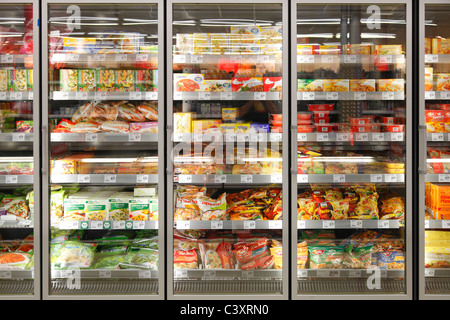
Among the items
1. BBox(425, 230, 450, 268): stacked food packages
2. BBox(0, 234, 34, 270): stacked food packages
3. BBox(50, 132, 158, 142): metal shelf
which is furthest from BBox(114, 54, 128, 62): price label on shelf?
BBox(425, 230, 450, 268): stacked food packages

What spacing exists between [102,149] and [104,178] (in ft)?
1.42

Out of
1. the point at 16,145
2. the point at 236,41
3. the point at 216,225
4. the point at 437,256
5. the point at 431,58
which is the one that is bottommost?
the point at 437,256

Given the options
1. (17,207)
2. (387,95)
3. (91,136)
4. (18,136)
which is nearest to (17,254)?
(17,207)

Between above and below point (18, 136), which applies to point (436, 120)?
above

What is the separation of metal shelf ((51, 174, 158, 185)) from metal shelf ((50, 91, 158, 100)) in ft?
1.59

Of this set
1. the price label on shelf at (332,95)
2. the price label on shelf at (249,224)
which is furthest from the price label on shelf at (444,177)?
the price label on shelf at (249,224)

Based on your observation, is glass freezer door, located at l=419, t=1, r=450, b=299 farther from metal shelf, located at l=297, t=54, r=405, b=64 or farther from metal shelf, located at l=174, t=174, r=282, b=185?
metal shelf, located at l=174, t=174, r=282, b=185

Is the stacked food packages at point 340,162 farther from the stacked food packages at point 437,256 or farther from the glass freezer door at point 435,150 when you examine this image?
the stacked food packages at point 437,256

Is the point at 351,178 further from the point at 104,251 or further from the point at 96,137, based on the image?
the point at 104,251

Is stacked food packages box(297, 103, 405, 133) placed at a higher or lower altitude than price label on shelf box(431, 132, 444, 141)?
higher

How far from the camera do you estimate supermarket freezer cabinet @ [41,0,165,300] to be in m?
2.70

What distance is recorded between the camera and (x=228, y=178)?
2727 mm

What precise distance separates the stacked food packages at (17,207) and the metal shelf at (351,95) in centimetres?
190
